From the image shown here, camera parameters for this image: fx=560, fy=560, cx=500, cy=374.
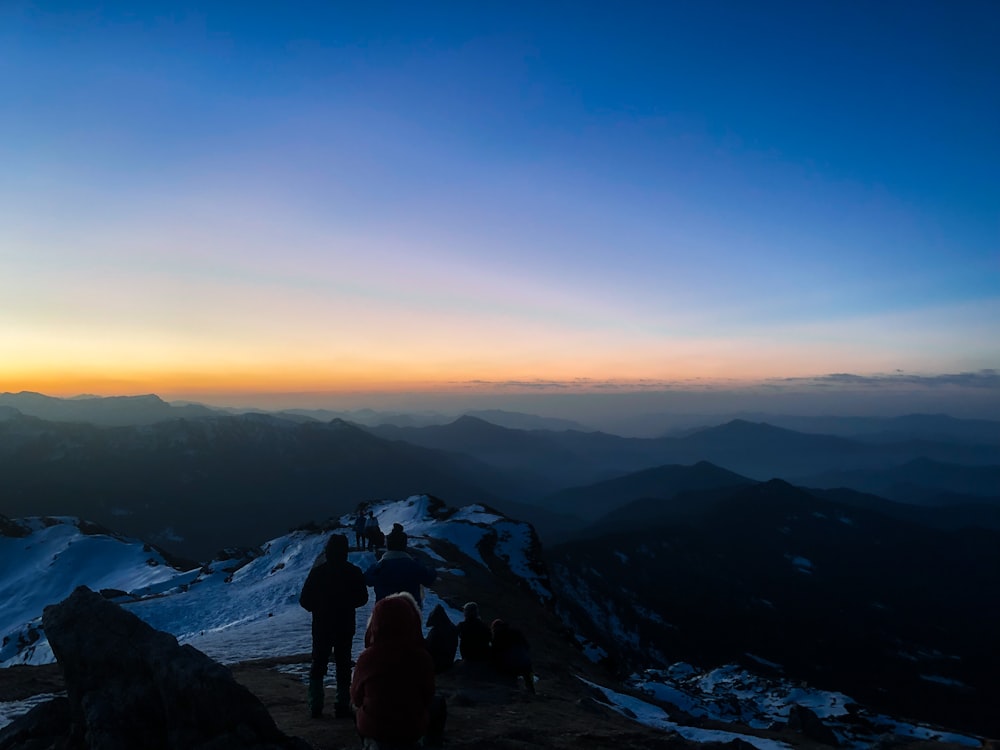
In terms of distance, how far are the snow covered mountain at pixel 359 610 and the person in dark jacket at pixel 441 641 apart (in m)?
5.63

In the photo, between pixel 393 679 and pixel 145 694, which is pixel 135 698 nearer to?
pixel 145 694

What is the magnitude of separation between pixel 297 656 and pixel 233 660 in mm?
2231

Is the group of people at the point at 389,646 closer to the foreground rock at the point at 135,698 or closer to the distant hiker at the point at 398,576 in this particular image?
the distant hiker at the point at 398,576

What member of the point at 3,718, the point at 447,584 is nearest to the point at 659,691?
the point at 447,584

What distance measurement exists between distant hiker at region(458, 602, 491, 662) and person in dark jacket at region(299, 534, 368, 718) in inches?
161

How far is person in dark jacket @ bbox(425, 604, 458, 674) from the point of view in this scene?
40.6 feet

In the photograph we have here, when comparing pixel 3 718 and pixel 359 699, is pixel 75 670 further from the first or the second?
pixel 3 718

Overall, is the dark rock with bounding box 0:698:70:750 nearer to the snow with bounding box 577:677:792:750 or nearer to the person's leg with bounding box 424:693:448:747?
the person's leg with bounding box 424:693:448:747

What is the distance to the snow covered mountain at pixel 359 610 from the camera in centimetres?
2133

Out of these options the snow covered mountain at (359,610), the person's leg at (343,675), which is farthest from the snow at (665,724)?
the person's leg at (343,675)

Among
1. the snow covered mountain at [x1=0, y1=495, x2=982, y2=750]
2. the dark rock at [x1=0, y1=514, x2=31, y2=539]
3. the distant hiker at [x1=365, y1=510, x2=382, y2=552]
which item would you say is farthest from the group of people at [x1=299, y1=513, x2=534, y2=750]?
the dark rock at [x1=0, y1=514, x2=31, y2=539]

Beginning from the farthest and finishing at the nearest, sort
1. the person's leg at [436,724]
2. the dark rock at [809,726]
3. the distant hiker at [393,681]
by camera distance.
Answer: the dark rock at [809,726]
the person's leg at [436,724]
the distant hiker at [393,681]

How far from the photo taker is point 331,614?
31.1ft

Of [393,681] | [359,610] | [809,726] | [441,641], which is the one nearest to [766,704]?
[809,726]
